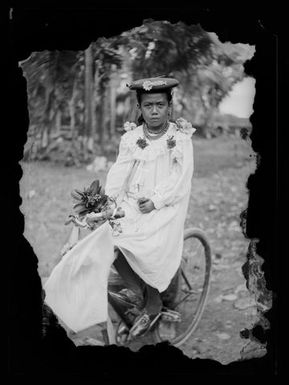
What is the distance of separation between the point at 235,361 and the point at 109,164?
172 centimetres

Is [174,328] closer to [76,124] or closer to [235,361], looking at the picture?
[235,361]

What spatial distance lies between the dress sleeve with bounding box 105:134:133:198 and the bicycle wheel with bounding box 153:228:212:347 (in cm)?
62

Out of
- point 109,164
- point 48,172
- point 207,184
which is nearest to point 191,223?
point 207,184

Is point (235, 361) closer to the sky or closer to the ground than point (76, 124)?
closer to the ground

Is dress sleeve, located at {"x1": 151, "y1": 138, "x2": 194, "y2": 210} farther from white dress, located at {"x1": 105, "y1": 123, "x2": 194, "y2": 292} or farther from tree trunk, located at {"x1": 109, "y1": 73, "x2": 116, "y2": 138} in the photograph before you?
tree trunk, located at {"x1": 109, "y1": 73, "x2": 116, "y2": 138}

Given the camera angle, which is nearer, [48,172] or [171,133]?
[171,133]

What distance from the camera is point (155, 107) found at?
14.9 feet

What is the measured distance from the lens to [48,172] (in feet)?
16.3

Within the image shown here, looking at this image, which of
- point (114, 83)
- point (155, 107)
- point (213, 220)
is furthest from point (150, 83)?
point (213, 220)

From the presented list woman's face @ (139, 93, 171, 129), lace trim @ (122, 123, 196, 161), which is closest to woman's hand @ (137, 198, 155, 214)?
lace trim @ (122, 123, 196, 161)

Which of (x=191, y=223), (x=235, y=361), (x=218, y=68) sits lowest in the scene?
(x=235, y=361)

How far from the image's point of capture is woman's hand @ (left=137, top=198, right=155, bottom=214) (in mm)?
4539

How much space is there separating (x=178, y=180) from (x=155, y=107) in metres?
0.53

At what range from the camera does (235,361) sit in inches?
186
